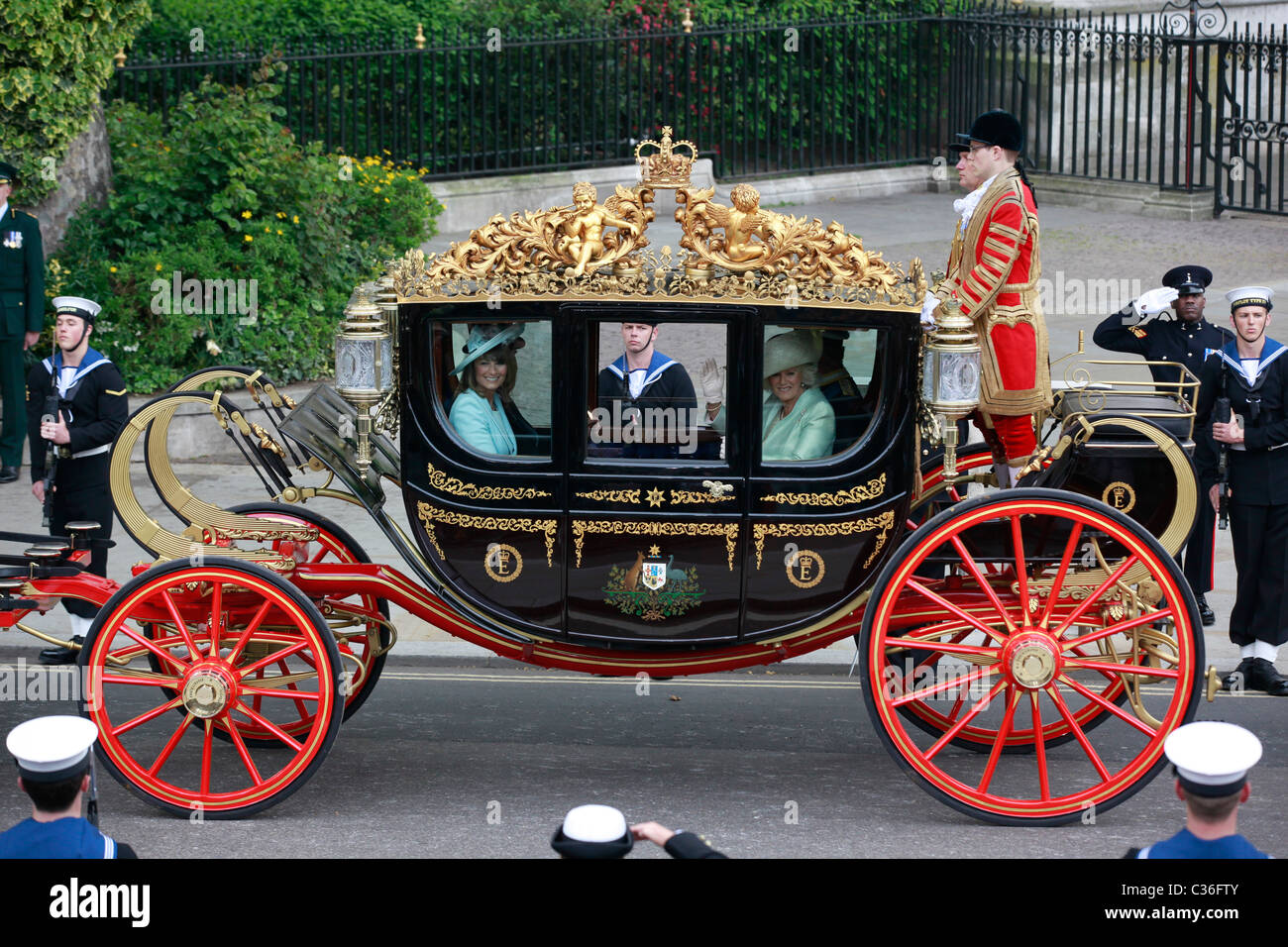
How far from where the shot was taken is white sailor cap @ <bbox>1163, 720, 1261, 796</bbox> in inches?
141

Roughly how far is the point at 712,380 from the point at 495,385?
784 mm

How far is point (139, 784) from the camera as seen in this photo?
5875mm

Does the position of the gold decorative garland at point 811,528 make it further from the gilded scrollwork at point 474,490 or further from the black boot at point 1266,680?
the black boot at point 1266,680

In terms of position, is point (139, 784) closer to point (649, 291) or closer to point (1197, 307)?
point (649, 291)

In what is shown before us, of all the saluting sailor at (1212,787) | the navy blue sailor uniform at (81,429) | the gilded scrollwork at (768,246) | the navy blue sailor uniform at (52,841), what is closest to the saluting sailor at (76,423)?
the navy blue sailor uniform at (81,429)

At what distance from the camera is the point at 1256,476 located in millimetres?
7504

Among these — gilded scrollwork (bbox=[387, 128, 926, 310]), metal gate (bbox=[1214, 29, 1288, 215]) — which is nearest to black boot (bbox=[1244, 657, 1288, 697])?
gilded scrollwork (bbox=[387, 128, 926, 310])

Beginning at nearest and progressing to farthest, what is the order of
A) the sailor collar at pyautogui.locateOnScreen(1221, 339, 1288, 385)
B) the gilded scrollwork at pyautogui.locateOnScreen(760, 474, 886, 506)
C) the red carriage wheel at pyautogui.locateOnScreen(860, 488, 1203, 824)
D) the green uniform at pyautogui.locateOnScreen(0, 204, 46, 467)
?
1. the red carriage wheel at pyautogui.locateOnScreen(860, 488, 1203, 824)
2. the gilded scrollwork at pyautogui.locateOnScreen(760, 474, 886, 506)
3. the sailor collar at pyautogui.locateOnScreen(1221, 339, 1288, 385)
4. the green uniform at pyautogui.locateOnScreen(0, 204, 46, 467)

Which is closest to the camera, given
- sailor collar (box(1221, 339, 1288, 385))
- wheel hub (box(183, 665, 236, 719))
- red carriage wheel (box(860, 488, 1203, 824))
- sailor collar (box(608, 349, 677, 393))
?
red carriage wheel (box(860, 488, 1203, 824))

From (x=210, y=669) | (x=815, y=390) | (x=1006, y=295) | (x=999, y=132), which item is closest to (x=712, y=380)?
(x=815, y=390)

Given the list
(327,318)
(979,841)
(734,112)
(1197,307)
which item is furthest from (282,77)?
(979,841)

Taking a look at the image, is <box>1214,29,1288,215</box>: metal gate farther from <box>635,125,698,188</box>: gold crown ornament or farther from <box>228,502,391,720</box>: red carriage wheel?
<box>228,502,391,720</box>: red carriage wheel

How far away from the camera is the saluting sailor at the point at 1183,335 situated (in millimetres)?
8273

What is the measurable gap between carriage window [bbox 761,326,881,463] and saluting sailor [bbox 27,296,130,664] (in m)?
3.26
